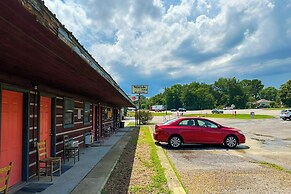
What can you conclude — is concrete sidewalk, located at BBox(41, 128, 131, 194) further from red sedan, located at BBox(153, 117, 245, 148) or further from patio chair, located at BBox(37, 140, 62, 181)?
red sedan, located at BBox(153, 117, 245, 148)

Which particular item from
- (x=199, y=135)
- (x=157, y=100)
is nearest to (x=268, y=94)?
(x=157, y=100)

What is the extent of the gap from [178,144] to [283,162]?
196 inches

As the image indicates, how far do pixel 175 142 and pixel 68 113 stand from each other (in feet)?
17.5

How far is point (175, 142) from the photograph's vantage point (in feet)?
44.5

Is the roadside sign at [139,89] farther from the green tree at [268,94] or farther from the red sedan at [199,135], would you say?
the green tree at [268,94]

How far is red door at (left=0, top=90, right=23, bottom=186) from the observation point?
599 centimetres

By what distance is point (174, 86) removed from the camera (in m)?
135

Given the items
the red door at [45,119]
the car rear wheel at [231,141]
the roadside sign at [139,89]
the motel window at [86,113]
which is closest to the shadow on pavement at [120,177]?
the red door at [45,119]

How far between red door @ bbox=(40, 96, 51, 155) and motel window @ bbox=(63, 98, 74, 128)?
56.1 inches

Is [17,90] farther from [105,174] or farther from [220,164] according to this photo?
[220,164]

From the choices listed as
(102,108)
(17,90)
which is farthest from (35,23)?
(102,108)

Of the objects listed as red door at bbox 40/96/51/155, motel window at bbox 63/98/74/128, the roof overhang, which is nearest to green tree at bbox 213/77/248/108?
motel window at bbox 63/98/74/128

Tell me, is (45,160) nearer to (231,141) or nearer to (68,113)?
(68,113)

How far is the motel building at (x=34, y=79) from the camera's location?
2.86 meters
